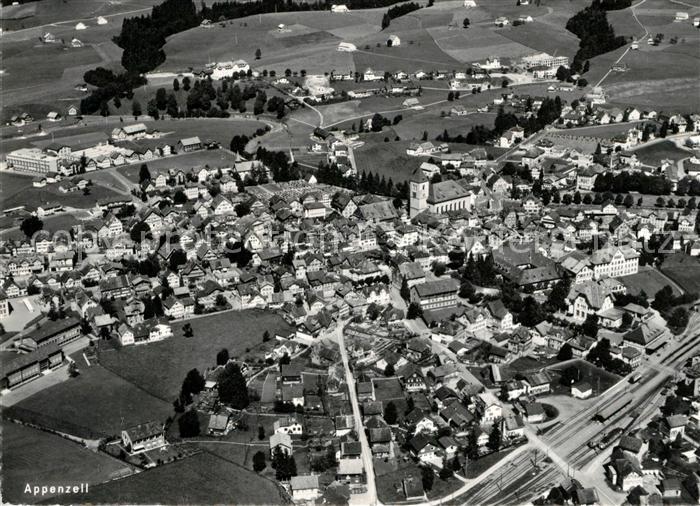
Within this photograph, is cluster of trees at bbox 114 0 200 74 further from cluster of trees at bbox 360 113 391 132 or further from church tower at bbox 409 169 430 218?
church tower at bbox 409 169 430 218

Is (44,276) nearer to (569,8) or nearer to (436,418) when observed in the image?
(436,418)

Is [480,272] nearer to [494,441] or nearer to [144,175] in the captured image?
[494,441]

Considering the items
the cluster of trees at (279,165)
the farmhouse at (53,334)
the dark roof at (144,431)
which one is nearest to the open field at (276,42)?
the cluster of trees at (279,165)

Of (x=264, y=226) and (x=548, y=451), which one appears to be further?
(x=264, y=226)

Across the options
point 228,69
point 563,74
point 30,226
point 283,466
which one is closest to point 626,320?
point 283,466

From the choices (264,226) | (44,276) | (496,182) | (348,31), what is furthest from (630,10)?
(44,276)

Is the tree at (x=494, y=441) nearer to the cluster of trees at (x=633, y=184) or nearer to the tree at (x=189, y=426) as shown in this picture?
the tree at (x=189, y=426)
